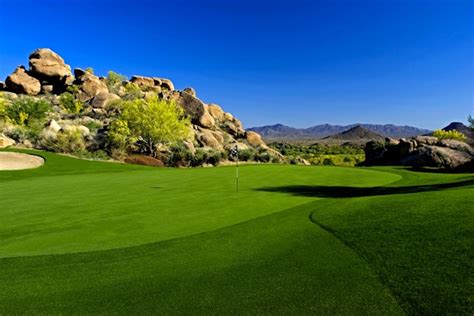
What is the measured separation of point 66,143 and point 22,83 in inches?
2123

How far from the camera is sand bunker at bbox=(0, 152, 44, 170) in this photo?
22.9 metres

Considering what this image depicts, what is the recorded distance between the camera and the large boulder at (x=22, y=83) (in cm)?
7443

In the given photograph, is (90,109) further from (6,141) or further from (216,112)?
(6,141)

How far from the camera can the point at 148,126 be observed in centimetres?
3934

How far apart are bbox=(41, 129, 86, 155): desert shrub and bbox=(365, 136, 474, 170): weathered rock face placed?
3518 cm

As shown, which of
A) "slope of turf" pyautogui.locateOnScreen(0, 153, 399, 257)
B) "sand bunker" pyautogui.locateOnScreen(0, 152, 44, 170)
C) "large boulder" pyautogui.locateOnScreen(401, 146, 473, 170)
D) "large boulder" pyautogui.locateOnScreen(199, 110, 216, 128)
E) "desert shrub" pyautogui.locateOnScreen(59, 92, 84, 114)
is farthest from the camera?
"desert shrub" pyautogui.locateOnScreen(59, 92, 84, 114)

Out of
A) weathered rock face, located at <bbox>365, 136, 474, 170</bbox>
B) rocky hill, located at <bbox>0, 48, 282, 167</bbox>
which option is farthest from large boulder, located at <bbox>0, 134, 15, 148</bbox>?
weathered rock face, located at <bbox>365, 136, 474, 170</bbox>

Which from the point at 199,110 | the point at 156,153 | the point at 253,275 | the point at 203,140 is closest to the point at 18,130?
the point at 156,153

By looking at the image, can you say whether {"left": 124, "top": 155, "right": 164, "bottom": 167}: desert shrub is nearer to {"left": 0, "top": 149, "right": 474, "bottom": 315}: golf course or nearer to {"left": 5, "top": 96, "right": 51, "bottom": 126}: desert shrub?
{"left": 5, "top": 96, "right": 51, "bottom": 126}: desert shrub

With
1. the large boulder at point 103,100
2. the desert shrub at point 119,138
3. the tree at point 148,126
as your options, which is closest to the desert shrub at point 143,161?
the desert shrub at point 119,138

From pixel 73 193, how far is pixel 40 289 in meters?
8.27

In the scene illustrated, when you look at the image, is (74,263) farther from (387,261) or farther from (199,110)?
(199,110)

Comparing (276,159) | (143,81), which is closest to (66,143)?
(276,159)

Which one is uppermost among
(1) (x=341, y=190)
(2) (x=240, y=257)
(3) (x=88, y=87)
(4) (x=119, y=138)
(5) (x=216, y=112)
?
(3) (x=88, y=87)
